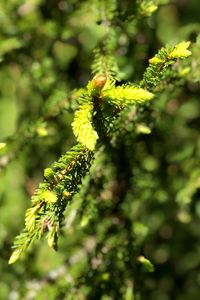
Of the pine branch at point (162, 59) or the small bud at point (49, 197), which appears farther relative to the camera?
the pine branch at point (162, 59)

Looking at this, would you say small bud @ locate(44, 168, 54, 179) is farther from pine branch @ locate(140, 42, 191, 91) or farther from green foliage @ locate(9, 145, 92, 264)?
pine branch @ locate(140, 42, 191, 91)

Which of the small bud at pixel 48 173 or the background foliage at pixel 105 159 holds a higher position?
the background foliage at pixel 105 159

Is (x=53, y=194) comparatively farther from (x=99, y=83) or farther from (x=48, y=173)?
(x=99, y=83)

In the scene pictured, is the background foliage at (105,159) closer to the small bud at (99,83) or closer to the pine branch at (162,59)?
the pine branch at (162,59)

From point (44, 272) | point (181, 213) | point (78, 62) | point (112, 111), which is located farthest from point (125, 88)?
point (78, 62)

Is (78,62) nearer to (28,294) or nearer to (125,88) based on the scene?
(28,294)

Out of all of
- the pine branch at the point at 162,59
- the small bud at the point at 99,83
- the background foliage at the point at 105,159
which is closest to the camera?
the small bud at the point at 99,83

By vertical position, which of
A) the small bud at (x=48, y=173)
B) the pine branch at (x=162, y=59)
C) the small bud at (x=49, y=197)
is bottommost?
the small bud at (x=49, y=197)

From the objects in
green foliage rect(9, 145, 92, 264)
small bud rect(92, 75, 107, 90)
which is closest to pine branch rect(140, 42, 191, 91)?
small bud rect(92, 75, 107, 90)

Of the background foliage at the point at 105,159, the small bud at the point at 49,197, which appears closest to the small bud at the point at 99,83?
the small bud at the point at 49,197
